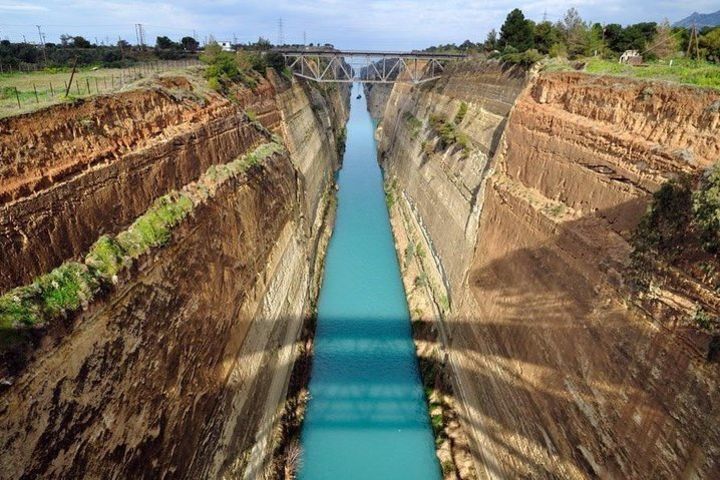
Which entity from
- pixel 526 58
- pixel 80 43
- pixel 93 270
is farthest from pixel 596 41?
pixel 80 43

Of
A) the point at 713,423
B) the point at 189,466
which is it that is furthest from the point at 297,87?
the point at 713,423

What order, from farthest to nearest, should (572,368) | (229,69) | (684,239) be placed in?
(229,69) < (572,368) < (684,239)

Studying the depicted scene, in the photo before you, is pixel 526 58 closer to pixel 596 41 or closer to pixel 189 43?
pixel 596 41

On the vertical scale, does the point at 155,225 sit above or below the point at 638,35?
below

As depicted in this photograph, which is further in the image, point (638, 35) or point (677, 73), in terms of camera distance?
point (638, 35)

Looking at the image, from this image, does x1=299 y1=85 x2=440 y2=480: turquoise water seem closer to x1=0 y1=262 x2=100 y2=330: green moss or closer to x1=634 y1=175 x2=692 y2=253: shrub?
x1=0 y1=262 x2=100 y2=330: green moss

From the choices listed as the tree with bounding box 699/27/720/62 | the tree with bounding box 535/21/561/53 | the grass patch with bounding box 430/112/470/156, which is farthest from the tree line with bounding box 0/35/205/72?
the tree with bounding box 699/27/720/62

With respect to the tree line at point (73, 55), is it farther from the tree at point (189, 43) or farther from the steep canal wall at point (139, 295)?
the steep canal wall at point (139, 295)
